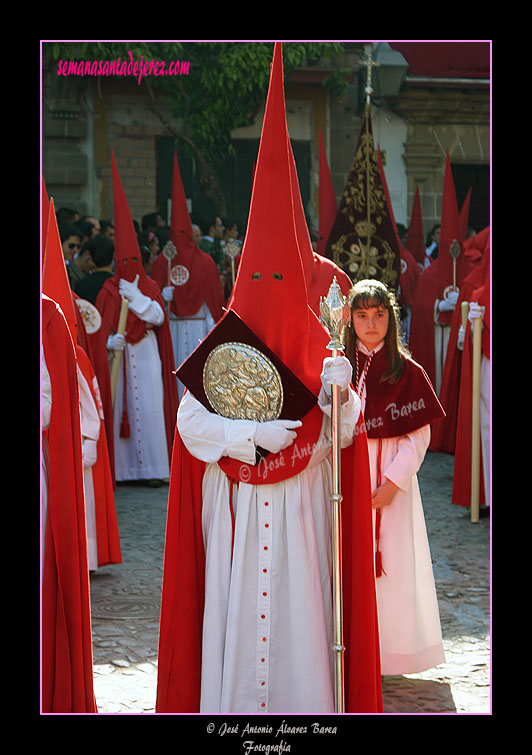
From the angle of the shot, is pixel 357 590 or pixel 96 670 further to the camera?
pixel 96 670

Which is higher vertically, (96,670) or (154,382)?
(154,382)

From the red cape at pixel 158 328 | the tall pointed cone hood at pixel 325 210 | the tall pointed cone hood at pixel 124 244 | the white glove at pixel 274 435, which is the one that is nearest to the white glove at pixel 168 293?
the red cape at pixel 158 328

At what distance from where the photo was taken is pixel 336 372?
325cm

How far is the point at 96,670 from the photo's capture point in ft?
15.0

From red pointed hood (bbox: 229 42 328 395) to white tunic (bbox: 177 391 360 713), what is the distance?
0.78 ft

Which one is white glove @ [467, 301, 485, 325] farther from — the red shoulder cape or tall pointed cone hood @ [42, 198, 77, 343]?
tall pointed cone hood @ [42, 198, 77, 343]

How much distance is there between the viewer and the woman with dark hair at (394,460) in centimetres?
425

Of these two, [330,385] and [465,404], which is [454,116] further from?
[330,385]

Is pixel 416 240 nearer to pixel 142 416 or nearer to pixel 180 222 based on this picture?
pixel 180 222

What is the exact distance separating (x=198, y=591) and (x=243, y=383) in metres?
0.81

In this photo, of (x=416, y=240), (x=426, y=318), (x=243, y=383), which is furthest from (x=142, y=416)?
(x=416, y=240)

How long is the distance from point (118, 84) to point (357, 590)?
42.9 ft

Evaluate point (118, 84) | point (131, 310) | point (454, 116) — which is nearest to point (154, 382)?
point (131, 310)

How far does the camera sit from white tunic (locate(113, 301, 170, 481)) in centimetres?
871
